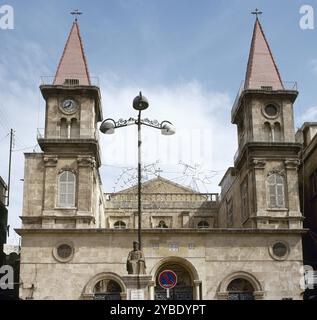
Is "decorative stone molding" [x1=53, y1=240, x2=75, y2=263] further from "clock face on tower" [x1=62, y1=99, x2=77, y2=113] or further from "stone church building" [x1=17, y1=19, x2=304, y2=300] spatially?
"clock face on tower" [x1=62, y1=99, x2=77, y2=113]

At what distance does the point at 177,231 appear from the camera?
31688 millimetres

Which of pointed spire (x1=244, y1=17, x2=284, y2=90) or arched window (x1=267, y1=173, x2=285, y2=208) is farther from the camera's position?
pointed spire (x1=244, y1=17, x2=284, y2=90)

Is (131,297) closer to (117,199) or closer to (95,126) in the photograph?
(95,126)

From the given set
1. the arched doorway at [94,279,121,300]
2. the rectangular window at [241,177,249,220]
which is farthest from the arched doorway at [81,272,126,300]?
the rectangular window at [241,177,249,220]

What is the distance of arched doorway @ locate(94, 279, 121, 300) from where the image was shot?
30891mm

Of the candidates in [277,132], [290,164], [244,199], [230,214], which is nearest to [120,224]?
[230,214]

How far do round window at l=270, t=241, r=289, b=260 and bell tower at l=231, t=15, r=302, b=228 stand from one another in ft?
4.90

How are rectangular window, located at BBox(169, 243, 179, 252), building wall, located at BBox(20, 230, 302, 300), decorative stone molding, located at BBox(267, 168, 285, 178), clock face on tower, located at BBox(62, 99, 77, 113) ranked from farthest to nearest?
clock face on tower, located at BBox(62, 99, 77, 113)
decorative stone molding, located at BBox(267, 168, 285, 178)
rectangular window, located at BBox(169, 243, 179, 252)
building wall, located at BBox(20, 230, 302, 300)

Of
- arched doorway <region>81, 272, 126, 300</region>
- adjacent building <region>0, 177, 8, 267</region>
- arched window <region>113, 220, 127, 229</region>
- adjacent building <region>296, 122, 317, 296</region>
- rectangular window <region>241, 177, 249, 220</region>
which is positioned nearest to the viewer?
arched doorway <region>81, 272, 126, 300</region>

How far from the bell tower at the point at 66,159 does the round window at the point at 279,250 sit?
1047 cm

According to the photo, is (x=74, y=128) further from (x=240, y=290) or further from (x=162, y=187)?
(x=162, y=187)

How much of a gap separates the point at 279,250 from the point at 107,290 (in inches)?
385

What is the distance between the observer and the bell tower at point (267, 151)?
34.0m

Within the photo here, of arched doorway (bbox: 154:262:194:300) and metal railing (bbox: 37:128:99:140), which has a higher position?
metal railing (bbox: 37:128:99:140)
